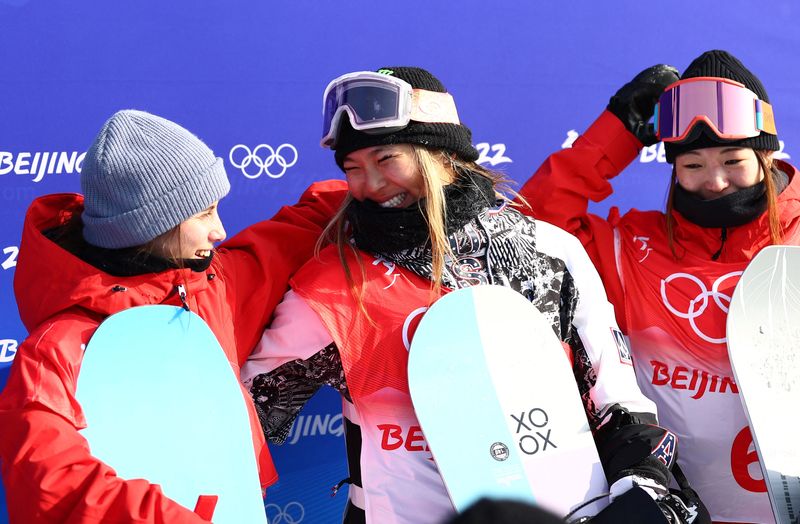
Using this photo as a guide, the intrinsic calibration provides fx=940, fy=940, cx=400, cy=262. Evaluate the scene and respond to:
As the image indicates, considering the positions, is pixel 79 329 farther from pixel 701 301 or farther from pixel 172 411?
pixel 701 301

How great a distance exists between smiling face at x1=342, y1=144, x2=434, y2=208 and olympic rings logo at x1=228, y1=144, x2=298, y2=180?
66cm

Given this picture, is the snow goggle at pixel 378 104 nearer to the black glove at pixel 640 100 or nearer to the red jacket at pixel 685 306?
the red jacket at pixel 685 306

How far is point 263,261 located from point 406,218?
37 cm

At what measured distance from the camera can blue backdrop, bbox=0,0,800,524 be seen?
2.71 m

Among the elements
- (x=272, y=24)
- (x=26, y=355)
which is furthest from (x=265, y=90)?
(x=26, y=355)

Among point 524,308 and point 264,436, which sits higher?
point 524,308

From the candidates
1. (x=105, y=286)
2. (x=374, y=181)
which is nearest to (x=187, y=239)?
(x=105, y=286)

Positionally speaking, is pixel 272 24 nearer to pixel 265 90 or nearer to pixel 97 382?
pixel 265 90

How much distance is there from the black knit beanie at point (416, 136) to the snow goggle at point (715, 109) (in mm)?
578

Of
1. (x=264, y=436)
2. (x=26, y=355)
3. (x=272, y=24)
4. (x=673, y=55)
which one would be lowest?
A: (x=264, y=436)

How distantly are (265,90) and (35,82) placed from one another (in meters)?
0.66

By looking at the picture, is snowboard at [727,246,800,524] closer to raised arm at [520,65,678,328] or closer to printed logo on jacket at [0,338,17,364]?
raised arm at [520,65,678,328]

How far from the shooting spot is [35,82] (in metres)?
2.70

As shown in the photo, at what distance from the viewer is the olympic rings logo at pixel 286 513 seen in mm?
2877
